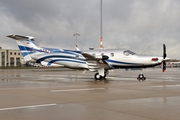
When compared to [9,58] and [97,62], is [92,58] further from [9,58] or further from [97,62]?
[9,58]

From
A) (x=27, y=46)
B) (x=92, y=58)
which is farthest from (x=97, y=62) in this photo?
(x=27, y=46)

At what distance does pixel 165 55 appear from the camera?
22.5 metres

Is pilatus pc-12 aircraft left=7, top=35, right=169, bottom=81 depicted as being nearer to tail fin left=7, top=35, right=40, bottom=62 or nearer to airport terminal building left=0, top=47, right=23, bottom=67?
tail fin left=7, top=35, right=40, bottom=62

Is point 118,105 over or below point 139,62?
below

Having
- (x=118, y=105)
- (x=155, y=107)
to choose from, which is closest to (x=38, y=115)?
(x=118, y=105)

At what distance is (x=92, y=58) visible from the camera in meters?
22.6

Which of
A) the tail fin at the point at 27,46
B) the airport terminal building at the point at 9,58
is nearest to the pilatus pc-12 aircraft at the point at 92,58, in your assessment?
the tail fin at the point at 27,46

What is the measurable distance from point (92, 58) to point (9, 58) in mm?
132693

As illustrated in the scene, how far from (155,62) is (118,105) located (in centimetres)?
1461

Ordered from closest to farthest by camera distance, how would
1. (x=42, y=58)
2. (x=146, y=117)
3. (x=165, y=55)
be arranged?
1. (x=146, y=117)
2. (x=165, y=55)
3. (x=42, y=58)

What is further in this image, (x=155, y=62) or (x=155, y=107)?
(x=155, y=62)

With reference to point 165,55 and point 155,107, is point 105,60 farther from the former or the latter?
point 155,107

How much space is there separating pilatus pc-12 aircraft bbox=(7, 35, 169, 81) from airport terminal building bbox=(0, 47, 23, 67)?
123459 mm

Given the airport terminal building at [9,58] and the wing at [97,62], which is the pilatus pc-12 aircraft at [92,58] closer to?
the wing at [97,62]
